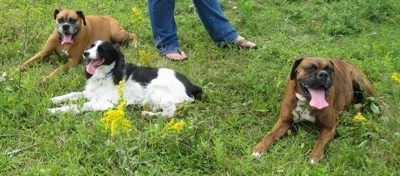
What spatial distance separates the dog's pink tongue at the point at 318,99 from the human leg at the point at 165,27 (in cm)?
196

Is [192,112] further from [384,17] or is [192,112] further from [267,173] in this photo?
[384,17]

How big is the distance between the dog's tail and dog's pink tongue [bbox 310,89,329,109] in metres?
1.06

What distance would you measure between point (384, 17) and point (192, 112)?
11.5 feet

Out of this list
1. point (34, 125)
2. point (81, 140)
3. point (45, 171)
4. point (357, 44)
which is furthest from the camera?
point (357, 44)

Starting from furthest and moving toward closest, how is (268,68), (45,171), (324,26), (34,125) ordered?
(324,26) → (268,68) → (34,125) → (45,171)

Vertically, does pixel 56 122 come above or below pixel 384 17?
above

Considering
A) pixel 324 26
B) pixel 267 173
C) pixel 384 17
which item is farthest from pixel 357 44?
pixel 267 173

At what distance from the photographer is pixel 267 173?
3807 mm

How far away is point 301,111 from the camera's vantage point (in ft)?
14.1

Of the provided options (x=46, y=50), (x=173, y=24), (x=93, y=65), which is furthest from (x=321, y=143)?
(x=46, y=50)

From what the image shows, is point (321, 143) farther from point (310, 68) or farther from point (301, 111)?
point (310, 68)

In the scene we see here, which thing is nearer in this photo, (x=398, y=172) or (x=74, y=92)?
(x=398, y=172)

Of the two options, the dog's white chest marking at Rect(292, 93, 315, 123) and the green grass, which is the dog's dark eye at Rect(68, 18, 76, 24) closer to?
the green grass

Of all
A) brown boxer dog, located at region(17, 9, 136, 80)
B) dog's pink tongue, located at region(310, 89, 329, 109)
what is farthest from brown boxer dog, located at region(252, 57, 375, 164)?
brown boxer dog, located at region(17, 9, 136, 80)
